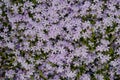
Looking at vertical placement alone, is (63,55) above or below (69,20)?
below

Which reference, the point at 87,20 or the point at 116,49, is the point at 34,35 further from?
the point at 116,49

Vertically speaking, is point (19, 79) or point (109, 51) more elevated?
point (109, 51)

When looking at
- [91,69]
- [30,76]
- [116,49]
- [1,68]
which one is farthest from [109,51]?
[1,68]

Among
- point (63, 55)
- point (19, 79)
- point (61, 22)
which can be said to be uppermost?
point (61, 22)

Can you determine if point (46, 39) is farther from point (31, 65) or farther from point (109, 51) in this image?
point (109, 51)

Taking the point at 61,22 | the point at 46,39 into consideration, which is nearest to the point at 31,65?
the point at 46,39
